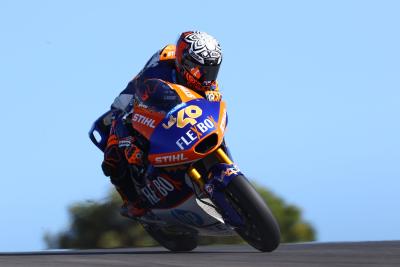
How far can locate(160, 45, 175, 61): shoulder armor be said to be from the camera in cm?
936

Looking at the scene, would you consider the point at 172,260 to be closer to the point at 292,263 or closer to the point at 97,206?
the point at 292,263

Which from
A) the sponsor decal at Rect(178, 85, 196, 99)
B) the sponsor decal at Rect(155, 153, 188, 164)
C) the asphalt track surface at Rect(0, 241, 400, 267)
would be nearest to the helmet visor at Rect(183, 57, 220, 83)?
the sponsor decal at Rect(178, 85, 196, 99)

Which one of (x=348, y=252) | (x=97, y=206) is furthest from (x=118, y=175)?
(x=97, y=206)

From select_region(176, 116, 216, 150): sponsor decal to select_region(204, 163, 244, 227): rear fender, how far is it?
0.98ft

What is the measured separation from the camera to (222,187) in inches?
311

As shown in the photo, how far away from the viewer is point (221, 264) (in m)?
7.02

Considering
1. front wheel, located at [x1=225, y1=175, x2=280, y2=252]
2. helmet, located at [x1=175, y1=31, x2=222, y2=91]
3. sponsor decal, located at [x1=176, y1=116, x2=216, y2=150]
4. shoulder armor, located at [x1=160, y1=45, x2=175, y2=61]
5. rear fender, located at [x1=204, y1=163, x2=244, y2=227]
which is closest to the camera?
front wheel, located at [x1=225, y1=175, x2=280, y2=252]

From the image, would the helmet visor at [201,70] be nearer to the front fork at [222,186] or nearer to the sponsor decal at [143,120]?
the sponsor decal at [143,120]

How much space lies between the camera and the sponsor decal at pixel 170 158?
26.7 feet

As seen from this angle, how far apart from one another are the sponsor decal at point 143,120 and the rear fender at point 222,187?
0.76 metres

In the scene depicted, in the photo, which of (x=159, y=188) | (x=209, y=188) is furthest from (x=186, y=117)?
(x=159, y=188)

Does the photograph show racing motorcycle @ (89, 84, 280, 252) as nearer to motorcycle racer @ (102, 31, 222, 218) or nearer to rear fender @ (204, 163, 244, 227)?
rear fender @ (204, 163, 244, 227)

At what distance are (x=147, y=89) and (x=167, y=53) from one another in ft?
2.73

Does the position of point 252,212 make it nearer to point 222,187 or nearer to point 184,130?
point 222,187
